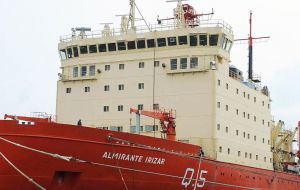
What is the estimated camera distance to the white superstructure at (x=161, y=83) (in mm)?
21609

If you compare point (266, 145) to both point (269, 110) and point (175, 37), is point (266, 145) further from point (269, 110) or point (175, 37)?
point (175, 37)

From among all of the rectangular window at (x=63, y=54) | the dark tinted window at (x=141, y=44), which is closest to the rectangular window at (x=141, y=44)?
the dark tinted window at (x=141, y=44)

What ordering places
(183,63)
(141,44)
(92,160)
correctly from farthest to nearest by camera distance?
(141,44)
(183,63)
(92,160)

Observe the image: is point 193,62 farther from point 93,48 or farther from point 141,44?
point 93,48

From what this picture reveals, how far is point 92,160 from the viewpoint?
15.7 meters

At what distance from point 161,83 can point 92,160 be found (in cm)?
726

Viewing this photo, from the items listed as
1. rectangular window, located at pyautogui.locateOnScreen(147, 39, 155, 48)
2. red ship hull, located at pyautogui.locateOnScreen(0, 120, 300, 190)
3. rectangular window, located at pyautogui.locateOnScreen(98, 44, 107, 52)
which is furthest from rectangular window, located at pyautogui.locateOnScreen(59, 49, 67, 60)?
red ship hull, located at pyautogui.locateOnScreen(0, 120, 300, 190)

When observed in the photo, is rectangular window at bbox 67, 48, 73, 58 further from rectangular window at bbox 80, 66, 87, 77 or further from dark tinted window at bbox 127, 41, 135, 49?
dark tinted window at bbox 127, 41, 135, 49

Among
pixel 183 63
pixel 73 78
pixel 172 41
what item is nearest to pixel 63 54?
pixel 73 78

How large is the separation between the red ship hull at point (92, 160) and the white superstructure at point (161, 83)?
2.64 metres

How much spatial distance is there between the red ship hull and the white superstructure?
264 cm

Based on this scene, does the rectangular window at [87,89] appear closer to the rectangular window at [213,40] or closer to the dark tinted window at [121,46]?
the dark tinted window at [121,46]

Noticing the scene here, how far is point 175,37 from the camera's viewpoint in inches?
882

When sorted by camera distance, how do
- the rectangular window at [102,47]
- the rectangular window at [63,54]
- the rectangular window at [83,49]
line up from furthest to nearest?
1. the rectangular window at [63,54]
2. the rectangular window at [83,49]
3. the rectangular window at [102,47]
